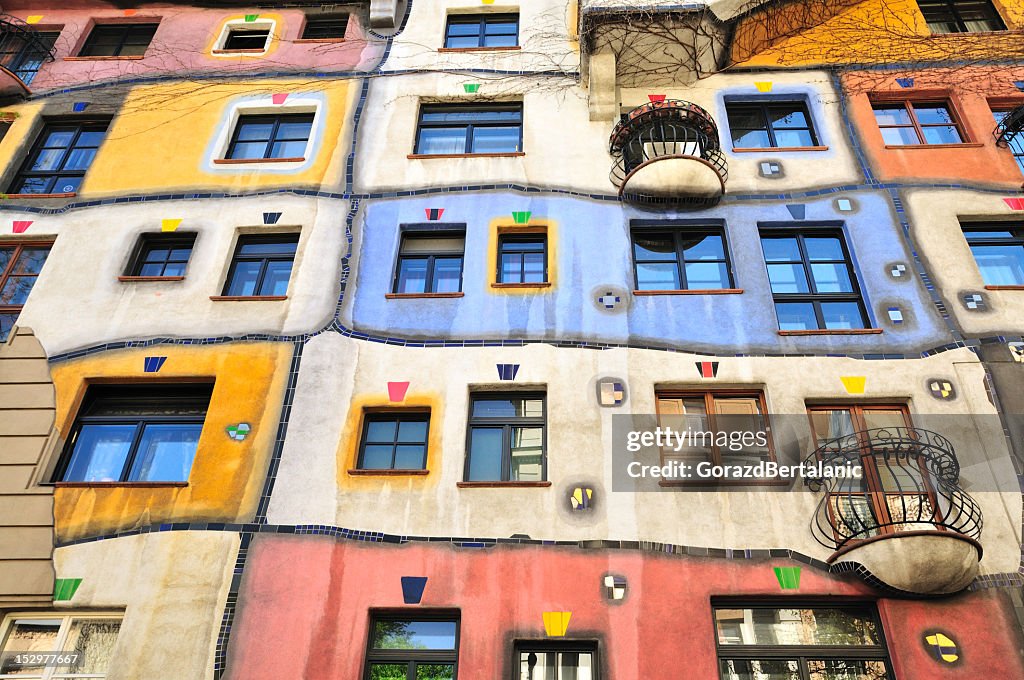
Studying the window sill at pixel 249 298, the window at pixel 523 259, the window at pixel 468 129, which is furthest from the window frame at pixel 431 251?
the window at pixel 468 129

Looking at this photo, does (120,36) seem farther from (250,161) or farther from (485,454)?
(485,454)

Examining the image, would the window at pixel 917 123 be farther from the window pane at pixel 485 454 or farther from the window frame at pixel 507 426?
the window pane at pixel 485 454

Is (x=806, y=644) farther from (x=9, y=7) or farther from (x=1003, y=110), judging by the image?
(x=9, y=7)

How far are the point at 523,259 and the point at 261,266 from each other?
3.86m

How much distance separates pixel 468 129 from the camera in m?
14.3

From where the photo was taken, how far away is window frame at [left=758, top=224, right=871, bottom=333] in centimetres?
1127

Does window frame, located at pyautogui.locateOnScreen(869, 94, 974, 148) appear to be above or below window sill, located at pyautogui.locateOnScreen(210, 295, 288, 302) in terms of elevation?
above

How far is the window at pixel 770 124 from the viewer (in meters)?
13.6

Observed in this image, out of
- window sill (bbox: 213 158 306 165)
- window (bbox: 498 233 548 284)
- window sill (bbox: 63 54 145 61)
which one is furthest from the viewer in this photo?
window sill (bbox: 63 54 145 61)

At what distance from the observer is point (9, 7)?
1684cm

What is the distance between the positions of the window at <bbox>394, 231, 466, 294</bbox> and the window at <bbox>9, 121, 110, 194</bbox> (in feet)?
18.8

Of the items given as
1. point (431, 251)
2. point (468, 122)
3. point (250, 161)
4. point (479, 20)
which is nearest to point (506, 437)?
point (431, 251)

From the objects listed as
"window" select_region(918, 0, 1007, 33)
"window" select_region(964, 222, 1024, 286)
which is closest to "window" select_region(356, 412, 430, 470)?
"window" select_region(964, 222, 1024, 286)

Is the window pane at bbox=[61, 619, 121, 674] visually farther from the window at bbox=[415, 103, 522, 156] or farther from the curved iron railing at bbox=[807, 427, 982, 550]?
the window at bbox=[415, 103, 522, 156]
